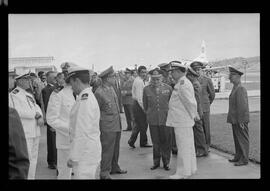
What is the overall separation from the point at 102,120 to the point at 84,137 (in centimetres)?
191

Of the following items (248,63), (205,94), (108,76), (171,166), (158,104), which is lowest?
(171,166)

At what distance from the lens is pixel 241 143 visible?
6.95 meters

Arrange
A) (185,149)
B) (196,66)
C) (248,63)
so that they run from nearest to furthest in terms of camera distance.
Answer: (185,149), (196,66), (248,63)

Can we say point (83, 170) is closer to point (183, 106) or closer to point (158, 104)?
point (183, 106)

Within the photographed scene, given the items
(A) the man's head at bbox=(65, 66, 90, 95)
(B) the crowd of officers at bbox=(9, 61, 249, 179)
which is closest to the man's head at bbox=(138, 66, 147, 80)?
(B) the crowd of officers at bbox=(9, 61, 249, 179)

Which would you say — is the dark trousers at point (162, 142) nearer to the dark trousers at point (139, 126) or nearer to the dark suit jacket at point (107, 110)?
the dark suit jacket at point (107, 110)

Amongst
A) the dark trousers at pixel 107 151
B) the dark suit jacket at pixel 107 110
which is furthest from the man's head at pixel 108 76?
the dark trousers at pixel 107 151

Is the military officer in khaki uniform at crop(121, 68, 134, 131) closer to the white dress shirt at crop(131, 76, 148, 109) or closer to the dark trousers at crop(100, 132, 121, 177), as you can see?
the white dress shirt at crop(131, 76, 148, 109)

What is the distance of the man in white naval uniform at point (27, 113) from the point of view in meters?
5.06

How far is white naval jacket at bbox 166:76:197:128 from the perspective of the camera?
6116 millimetres

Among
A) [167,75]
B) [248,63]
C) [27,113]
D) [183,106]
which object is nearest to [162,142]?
[183,106]
